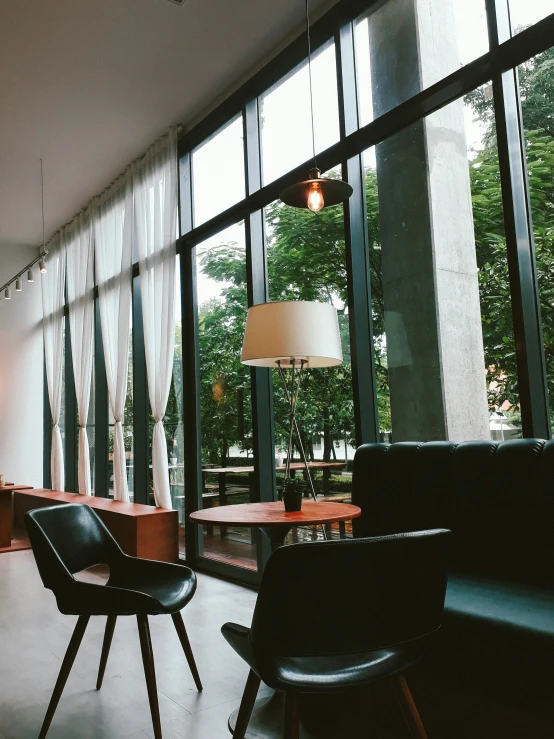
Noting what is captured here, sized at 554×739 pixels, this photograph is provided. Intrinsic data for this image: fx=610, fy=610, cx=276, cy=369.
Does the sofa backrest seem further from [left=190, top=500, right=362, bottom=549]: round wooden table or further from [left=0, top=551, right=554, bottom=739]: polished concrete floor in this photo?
[left=0, top=551, right=554, bottom=739]: polished concrete floor

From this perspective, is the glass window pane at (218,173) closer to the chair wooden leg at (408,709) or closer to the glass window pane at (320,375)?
the glass window pane at (320,375)

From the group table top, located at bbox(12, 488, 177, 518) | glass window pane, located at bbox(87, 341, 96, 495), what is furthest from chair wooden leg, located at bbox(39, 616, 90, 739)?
glass window pane, located at bbox(87, 341, 96, 495)

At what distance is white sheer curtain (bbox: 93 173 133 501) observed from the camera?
6512mm

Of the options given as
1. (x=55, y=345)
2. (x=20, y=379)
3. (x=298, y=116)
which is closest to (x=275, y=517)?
(x=298, y=116)

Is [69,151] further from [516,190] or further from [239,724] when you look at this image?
[239,724]

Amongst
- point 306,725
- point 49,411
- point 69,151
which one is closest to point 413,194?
point 306,725

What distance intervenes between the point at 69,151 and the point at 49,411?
413 centimetres

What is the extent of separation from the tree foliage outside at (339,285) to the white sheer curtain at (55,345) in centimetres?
345

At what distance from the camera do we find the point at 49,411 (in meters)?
8.91

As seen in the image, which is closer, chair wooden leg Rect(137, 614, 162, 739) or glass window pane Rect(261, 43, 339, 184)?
chair wooden leg Rect(137, 614, 162, 739)

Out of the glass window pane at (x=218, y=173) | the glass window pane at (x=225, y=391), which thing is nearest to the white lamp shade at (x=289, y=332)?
the glass window pane at (x=225, y=391)

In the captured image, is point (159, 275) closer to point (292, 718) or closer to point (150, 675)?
point (150, 675)

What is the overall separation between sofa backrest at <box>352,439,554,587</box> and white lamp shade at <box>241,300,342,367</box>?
0.68 metres

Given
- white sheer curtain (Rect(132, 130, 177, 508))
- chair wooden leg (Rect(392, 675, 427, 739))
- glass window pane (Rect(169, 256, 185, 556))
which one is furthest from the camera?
glass window pane (Rect(169, 256, 185, 556))
